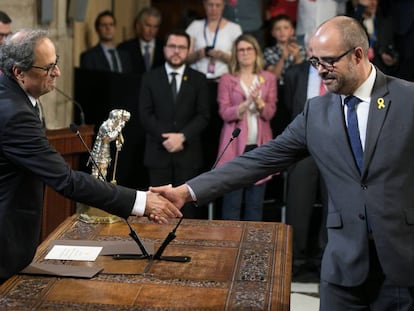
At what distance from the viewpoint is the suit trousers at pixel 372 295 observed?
331 centimetres

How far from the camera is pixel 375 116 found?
11.0ft

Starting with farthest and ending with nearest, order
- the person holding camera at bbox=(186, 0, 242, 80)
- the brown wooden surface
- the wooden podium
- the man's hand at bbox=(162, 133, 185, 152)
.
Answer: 1. the person holding camera at bbox=(186, 0, 242, 80)
2. the man's hand at bbox=(162, 133, 185, 152)
3. the wooden podium
4. the brown wooden surface

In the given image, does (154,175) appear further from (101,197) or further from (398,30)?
(101,197)

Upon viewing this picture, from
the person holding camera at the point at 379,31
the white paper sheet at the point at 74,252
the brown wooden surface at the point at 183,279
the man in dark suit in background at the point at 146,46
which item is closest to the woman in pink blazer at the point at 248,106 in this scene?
the person holding camera at the point at 379,31

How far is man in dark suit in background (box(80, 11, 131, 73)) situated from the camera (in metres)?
7.98

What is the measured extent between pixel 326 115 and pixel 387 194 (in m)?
0.44

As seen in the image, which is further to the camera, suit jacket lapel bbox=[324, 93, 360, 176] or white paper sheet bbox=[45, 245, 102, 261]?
white paper sheet bbox=[45, 245, 102, 261]

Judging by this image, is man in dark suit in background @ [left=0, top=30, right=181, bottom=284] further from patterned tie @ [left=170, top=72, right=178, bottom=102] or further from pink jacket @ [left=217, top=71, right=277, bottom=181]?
Result: patterned tie @ [left=170, top=72, right=178, bottom=102]

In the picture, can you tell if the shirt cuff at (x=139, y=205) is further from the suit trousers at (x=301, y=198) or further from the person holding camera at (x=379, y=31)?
the person holding camera at (x=379, y=31)

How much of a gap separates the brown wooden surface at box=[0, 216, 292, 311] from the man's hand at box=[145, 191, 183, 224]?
0.47 feet

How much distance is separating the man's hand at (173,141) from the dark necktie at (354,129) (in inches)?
131

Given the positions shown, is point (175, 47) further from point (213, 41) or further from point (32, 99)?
point (32, 99)

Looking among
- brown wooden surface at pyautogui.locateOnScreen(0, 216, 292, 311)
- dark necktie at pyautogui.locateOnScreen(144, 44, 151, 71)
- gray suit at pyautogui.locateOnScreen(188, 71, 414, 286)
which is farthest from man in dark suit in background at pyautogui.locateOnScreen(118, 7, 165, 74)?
gray suit at pyautogui.locateOnScreen(188, 71, 414, 286)

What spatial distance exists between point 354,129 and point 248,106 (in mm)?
3220
